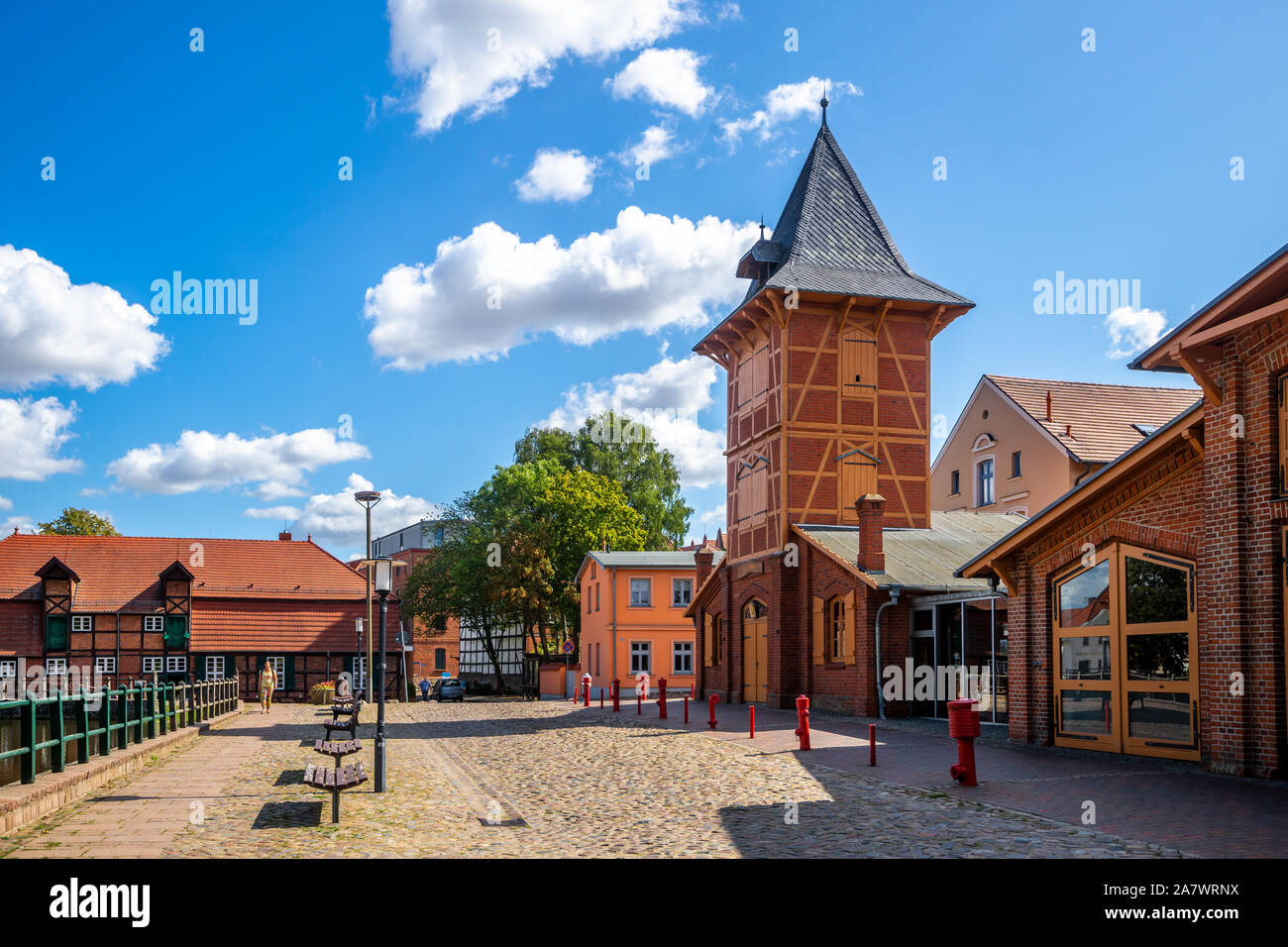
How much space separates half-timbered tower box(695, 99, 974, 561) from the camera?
30.5m

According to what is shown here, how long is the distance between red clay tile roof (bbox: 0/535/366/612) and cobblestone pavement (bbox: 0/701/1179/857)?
93.9 feet

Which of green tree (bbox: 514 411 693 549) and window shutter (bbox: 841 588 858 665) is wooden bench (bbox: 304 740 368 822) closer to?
window shutter (bbox: 841 588 858 665)

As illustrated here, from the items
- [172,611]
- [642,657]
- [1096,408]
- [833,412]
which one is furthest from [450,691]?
[1096,408]

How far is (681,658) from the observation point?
48.4 m

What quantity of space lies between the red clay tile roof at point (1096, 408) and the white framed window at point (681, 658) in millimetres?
17503

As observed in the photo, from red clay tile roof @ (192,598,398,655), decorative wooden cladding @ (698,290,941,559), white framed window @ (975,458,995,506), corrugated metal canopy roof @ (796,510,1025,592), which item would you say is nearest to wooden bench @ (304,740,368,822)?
corrugated metal canopy roof @ (796,510,1025,592)

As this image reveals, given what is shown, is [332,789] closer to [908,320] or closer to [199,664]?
[908,320]

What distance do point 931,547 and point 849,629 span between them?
414cm

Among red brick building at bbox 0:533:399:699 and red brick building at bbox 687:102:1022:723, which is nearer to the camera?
red brick building at bbox 687:102:1022:723

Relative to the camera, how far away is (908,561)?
27422 mm

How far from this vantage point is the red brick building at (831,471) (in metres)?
26.3

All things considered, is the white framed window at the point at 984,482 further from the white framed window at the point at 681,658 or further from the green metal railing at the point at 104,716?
the green metal railing at the point at 104,716

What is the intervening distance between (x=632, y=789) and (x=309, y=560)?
38337 mm

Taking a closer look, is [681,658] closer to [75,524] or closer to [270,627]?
[270,627]
